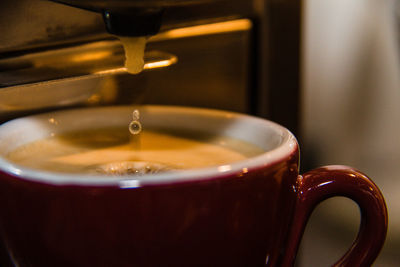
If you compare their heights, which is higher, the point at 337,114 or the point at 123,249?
the point at 123,249

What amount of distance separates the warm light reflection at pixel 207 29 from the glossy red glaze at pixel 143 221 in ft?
0.53

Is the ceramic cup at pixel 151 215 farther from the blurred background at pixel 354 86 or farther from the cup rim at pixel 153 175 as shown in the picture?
the blurred background at pixel 354 86

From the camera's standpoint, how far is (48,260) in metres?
0.22

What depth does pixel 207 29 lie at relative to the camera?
1.30 ft

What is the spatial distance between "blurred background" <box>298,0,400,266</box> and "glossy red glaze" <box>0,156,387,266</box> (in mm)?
780

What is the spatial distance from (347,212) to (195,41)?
628 millimetres

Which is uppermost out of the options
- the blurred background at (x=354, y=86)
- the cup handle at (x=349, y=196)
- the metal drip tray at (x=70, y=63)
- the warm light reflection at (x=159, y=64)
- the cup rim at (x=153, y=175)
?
the metal drip tray at (x=70, y=63)

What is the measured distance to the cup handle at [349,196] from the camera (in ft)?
0.92

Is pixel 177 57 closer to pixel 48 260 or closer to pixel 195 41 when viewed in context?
pixel 195 41

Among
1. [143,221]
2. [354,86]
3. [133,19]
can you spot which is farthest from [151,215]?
[354,86]

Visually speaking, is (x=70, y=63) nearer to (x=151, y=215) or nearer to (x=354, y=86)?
(x=151, y=215)

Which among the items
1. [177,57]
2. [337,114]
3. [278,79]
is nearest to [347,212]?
[337,114]

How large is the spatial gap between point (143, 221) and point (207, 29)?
0.72ft

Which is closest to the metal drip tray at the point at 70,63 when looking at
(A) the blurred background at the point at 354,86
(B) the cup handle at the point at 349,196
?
(B) the cup handle at the point at 349,196
